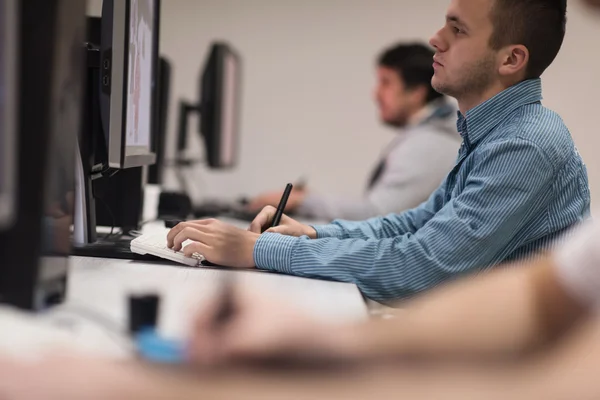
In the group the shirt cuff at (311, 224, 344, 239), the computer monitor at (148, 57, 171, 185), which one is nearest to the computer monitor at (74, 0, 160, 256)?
the shirt cuff at (311, 224, 344, 239)

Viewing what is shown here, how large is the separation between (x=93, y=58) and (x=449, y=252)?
2.27 feet

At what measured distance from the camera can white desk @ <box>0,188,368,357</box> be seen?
49cm

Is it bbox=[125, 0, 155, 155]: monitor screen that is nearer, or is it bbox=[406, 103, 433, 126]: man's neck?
bbox=[125, 0, 155, 155]: monitor screen

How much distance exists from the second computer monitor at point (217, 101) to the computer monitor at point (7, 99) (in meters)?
1.70

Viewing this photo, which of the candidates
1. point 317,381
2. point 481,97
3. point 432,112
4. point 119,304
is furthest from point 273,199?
point 317,381

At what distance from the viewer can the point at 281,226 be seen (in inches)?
50.5

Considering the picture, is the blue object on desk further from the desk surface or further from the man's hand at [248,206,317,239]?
the man's hand at [248,206,317,239]

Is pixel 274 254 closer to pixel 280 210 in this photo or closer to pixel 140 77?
pixel 280 210

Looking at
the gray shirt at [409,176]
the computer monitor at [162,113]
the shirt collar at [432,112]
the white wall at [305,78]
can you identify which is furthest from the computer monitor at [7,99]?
the white wall at [305,78]

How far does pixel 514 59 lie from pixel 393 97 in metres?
1.77

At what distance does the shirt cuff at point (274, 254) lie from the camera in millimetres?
1119

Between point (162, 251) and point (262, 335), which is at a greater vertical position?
point (262, 335)

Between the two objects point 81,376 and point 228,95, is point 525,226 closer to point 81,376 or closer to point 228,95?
point 81,376

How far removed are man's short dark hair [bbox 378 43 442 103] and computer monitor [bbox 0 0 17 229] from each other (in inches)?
93.1
